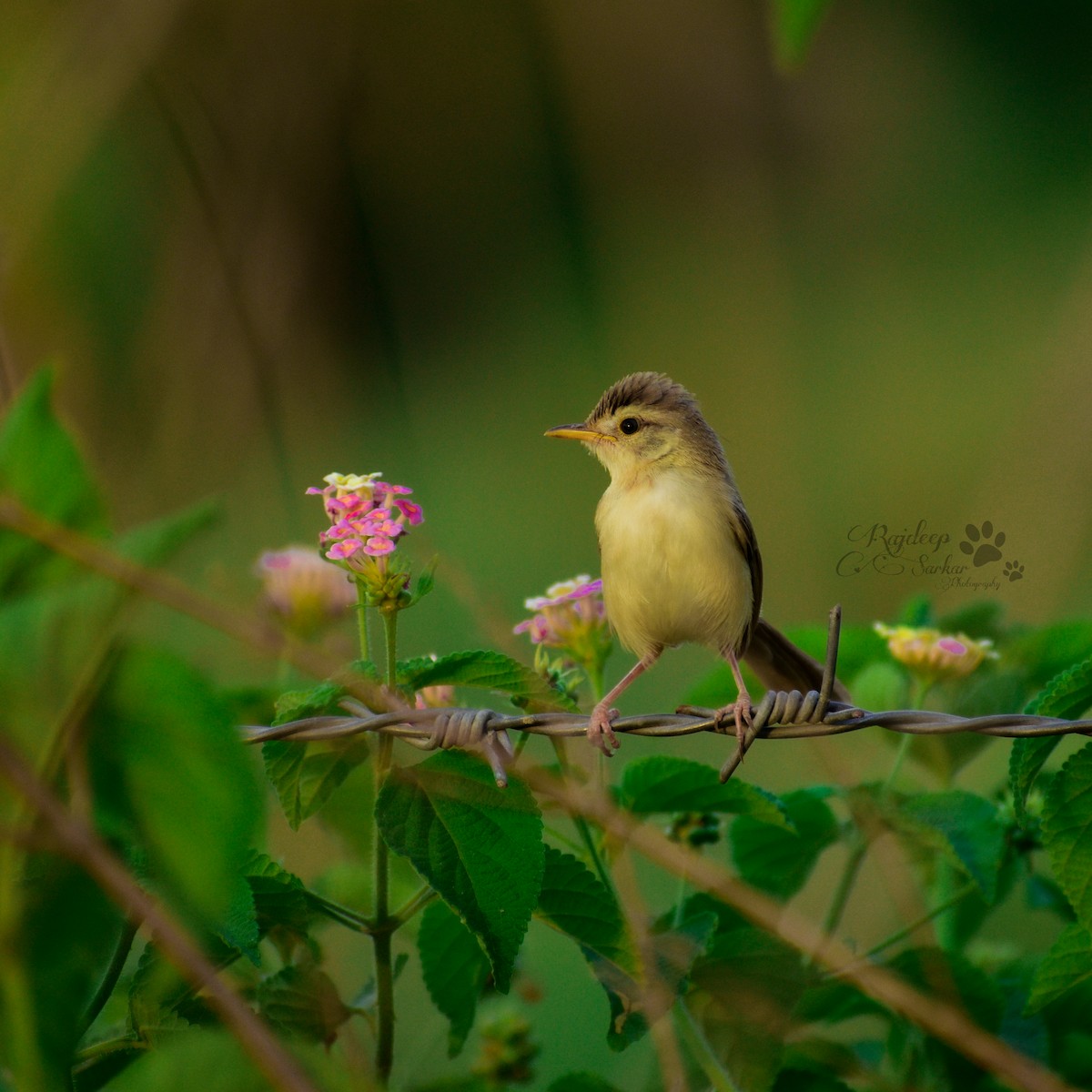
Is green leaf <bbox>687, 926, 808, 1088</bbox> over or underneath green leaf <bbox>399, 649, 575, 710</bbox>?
underneath

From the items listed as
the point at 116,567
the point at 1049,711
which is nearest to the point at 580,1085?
the point at 1049,711

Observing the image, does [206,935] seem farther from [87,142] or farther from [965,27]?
[965,27]

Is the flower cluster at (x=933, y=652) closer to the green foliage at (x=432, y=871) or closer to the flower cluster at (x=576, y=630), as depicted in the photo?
the green foliage at (x=432, y=871)

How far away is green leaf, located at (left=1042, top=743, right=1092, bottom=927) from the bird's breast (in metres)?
0.84

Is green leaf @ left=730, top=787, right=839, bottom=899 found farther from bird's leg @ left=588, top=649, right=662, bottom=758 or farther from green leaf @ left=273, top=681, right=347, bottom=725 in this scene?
green leaf @ left=273, top=681, right=347, bottom=725

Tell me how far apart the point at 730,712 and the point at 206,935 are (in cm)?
72

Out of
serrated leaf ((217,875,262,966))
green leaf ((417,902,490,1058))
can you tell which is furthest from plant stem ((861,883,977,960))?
serrated leaf ((217,875,262,966))

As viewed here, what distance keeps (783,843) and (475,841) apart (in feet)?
1.97

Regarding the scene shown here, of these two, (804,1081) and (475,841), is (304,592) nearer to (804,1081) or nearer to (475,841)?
(475,841)

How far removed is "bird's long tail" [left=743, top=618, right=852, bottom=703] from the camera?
2.15 m

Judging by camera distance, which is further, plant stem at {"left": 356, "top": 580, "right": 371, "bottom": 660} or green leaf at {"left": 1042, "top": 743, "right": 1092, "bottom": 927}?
plant stem at {"left": 356, "top": 580, "right": 371, "bottom": 660}

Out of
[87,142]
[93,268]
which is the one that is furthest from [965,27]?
[87,142]

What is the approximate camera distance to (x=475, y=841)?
1280mm

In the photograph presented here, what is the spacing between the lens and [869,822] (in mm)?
1675
